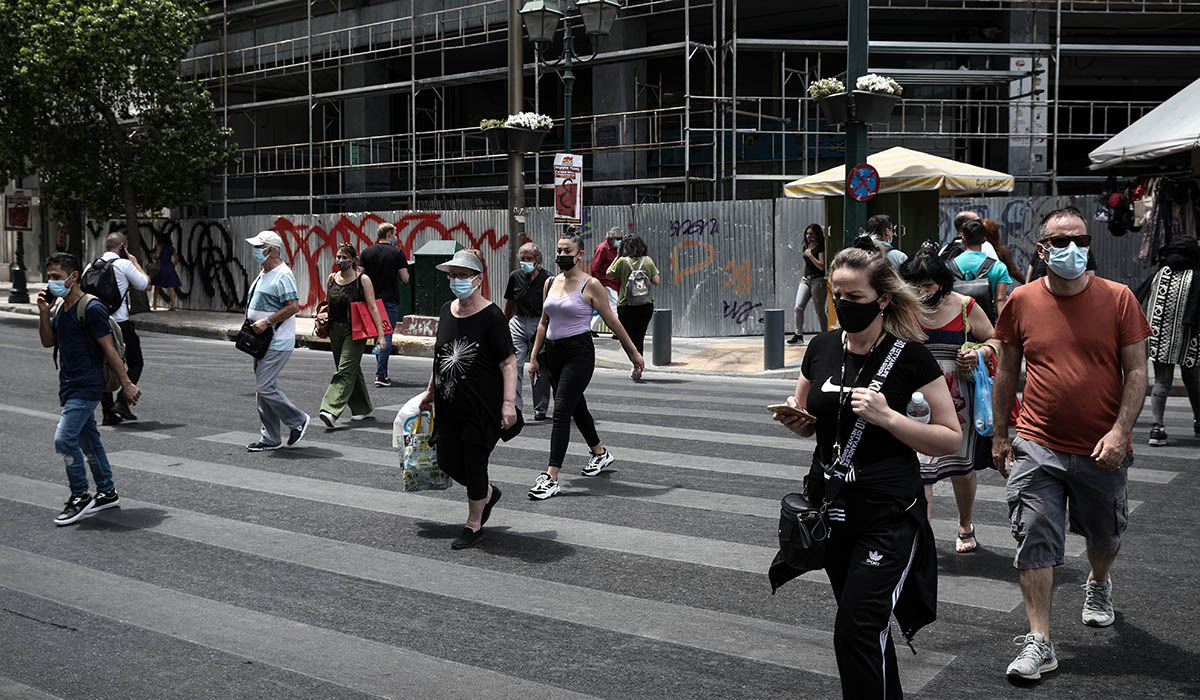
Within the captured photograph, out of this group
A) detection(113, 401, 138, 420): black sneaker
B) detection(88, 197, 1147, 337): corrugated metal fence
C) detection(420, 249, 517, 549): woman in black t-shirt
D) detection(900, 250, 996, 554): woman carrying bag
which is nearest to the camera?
detection(900, 250, 996, 554): woman carrying bag

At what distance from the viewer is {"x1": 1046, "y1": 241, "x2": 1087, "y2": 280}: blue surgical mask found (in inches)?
183

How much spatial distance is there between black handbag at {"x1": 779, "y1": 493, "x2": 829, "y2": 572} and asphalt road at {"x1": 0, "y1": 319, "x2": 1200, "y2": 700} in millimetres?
897

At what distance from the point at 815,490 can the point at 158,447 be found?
24.4 ft

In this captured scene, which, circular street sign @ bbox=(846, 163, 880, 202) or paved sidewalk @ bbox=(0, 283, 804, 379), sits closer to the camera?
circular street sign @ bbox=(846, 163, 880, 202)

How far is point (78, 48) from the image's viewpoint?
23.5 metres

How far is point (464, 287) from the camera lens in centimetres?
684

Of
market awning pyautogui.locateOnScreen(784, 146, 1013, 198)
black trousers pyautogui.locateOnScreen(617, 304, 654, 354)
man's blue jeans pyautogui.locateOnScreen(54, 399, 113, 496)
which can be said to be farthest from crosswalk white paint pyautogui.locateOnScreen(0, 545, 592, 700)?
market awning pyautogui.locateOnScreen(784, 146, 1013, 198)

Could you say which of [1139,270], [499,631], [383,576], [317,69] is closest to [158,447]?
[383,576]

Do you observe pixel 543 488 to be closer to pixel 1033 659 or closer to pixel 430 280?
pixel 1033 659

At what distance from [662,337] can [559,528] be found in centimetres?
872

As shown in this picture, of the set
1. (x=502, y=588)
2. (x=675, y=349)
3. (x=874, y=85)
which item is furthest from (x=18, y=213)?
(x=502, y=588)

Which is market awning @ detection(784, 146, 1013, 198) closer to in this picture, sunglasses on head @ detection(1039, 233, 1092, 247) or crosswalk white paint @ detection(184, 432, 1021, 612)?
crosswalk white paint @ detection(184, 432, 1021, 612)

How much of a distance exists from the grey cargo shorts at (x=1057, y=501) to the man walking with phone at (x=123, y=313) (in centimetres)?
872

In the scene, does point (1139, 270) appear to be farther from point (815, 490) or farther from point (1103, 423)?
point (815, 490)
